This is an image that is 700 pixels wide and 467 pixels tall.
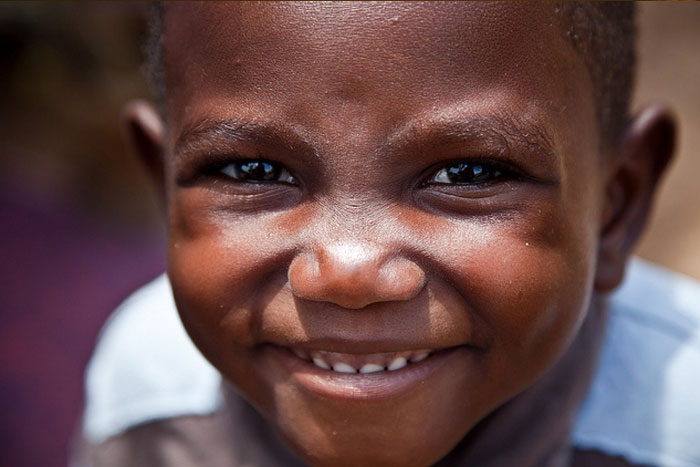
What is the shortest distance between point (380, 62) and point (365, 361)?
0.96 feet

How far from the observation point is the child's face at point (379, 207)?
762mm

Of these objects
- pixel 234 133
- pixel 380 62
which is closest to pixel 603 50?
pixel 380 62

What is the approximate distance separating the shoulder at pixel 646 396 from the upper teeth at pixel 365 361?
1.46 ft

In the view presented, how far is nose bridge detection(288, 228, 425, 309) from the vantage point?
750mm

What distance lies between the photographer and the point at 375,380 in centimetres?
84

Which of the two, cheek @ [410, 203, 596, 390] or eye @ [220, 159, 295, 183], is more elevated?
eye @ [220, 159, 295, 183]

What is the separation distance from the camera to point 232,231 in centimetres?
86

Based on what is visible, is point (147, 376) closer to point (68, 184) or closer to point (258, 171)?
point (258, 171)

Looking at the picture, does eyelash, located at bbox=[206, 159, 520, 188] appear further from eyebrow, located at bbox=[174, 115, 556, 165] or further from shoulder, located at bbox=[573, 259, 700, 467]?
shoulder, located at bbox=[573, 259, 700, 467]

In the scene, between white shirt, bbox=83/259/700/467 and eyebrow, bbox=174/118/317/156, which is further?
white shirt, bbox=83/259/700/467

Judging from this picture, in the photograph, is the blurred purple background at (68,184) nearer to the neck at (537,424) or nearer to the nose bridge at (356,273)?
the neck at (537,424)

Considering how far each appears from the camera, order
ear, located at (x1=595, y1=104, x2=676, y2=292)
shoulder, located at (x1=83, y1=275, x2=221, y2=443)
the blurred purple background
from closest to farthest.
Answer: ear, located at (x1=595, y1=104, x2=676, y2=292), shoulder, located at (x1=83, y1=275, x2=221, y2=443), the blurred purple background

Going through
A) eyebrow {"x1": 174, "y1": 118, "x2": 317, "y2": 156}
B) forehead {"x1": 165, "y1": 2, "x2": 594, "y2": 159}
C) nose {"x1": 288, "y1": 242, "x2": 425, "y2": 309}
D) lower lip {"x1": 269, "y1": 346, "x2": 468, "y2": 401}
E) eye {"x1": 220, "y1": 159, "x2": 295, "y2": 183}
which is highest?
forehead {"x1": 165, "y1": 2, "x2": 594, "y2": 159}

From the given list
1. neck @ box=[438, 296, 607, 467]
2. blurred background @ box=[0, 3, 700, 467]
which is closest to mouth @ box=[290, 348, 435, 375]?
neck @ box=[438, 296, 607, 467]
